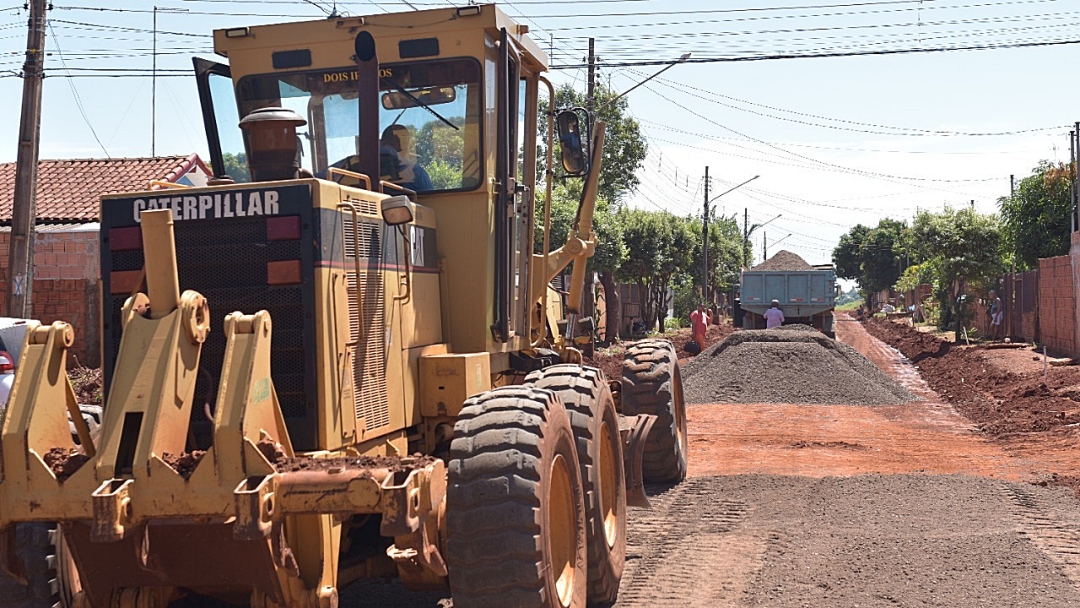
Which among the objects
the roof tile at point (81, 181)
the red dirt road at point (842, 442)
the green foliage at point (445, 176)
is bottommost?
the red dirt road at point (842, 442)

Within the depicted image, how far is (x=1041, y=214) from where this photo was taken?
34406mm

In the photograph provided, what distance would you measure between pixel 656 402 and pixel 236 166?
4679 mm

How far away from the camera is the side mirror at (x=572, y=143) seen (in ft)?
27.0

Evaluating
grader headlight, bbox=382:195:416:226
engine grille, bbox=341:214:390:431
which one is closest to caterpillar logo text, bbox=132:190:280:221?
engine grille, bbox=341:214:390:431

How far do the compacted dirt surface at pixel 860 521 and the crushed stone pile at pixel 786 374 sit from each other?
11.4ft

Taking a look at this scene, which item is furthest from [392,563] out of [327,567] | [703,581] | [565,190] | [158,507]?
[565,190]

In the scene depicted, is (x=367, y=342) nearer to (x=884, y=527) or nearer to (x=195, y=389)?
(x=195, y=389)

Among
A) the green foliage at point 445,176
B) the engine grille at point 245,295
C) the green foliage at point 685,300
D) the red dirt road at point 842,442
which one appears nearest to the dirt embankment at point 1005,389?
the red dirt road at point 842,442

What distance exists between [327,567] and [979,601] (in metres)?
3.72

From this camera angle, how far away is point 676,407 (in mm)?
11508

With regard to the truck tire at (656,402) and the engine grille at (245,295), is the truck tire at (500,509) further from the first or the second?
the truck tire at (656,402)

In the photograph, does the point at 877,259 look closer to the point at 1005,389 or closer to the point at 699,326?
the point at 699,326

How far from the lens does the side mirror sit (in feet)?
27.0

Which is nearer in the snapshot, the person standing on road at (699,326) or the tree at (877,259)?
the person standing on road at (699,326)
